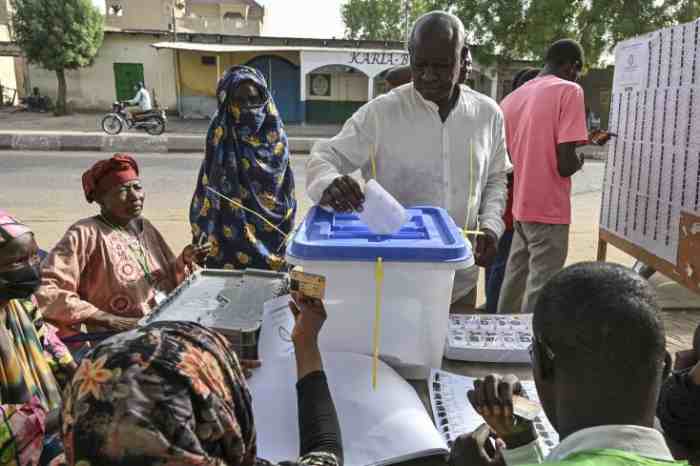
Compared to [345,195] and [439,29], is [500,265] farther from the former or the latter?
[345,195]

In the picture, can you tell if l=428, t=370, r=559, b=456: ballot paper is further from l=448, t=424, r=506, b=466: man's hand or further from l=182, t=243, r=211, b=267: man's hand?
l=182, t=243, r=211, b=267: man's hand

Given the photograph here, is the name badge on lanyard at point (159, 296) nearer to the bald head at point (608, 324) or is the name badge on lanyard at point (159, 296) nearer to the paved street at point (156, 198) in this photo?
the bald head at point (608, 324)

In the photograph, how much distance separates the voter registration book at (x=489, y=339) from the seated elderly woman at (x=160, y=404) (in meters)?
0.78

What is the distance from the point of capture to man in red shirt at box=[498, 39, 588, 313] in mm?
2910

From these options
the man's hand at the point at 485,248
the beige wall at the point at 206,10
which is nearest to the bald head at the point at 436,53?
the man's hand at the point at 485,248

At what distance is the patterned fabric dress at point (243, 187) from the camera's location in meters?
2.95

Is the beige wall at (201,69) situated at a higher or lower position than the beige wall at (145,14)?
lower

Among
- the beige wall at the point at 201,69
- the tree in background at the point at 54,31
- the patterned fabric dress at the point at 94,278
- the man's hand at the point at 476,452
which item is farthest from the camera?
the beige wall at the point at 201,69

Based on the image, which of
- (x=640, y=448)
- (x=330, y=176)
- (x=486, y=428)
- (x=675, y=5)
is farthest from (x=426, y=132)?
(x=675, y=5)

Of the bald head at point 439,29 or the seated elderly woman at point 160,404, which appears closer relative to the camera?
the seated elderly woman at point 160,404

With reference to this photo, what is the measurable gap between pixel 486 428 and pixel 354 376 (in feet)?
0.99

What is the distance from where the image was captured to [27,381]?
140 cm

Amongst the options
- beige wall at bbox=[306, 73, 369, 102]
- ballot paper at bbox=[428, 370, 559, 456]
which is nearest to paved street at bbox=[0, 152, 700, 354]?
ballot paper at bbox=[428, 370, 559, 456]

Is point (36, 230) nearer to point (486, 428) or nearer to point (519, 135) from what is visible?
point (519, 135)
